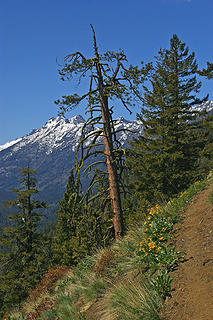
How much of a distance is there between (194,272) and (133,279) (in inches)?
55.7

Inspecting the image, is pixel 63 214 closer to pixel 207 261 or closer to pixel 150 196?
pixel 150 196

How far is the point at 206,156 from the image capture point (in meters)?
21.8

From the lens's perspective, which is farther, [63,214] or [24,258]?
[63,214]

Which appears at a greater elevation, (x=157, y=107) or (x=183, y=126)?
(x=157, y=107)

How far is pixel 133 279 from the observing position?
5.26m

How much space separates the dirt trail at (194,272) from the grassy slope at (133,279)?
0.18 m

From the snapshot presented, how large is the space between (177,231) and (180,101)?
18481 mm

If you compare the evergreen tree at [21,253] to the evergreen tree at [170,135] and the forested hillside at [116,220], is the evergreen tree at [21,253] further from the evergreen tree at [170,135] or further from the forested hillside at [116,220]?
the evergreen tree at [170,135]

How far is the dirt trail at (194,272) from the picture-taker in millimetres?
3633

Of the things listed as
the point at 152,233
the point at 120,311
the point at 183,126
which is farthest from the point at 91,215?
the point at 183,126

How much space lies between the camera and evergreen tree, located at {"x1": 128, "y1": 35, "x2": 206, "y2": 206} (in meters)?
20.5

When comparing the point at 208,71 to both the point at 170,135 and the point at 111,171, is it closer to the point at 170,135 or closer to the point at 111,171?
the point at 170,135

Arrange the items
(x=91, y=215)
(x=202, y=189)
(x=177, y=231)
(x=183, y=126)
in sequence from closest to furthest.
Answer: (x=177, y=231), (x=202, y=189), (x=91, y=215), (x=183, y=126)

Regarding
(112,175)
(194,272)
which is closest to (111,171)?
(112,175)
